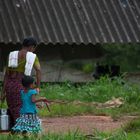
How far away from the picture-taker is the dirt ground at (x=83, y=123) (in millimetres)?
9375

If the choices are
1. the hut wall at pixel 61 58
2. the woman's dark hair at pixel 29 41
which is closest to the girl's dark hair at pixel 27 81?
the woman's dark hair at pixel 29 41

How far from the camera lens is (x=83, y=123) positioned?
10.0 meters

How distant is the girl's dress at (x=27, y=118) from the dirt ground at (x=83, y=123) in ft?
3.99

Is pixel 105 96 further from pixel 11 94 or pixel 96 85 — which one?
pixel 11 94

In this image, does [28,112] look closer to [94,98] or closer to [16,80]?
[16,80]

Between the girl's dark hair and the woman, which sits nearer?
the girl's dark hair

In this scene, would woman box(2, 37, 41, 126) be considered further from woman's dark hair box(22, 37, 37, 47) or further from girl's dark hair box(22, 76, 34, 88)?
girl's dark hair box(22, 76, 34, 88)

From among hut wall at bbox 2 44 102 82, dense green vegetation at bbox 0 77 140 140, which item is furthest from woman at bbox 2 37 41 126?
hut wall at bbox 2 44 102 82

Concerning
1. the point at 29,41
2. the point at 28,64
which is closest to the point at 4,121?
the point at 28,64

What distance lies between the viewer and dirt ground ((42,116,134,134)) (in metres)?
9.38

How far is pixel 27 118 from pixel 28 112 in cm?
7

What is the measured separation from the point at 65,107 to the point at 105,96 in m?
1.56

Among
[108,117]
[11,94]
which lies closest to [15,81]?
[11,94]

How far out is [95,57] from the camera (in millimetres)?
16156
